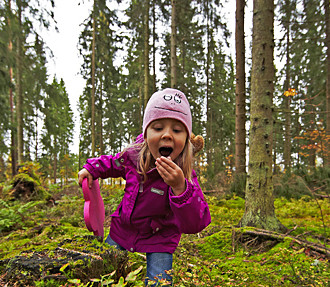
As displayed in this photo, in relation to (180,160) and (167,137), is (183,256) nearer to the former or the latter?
(180,160)

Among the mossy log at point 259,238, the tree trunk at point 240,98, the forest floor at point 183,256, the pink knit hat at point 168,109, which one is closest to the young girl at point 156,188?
the pink knit hat at point 168,109

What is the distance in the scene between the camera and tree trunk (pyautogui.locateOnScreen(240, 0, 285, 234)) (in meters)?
3.73

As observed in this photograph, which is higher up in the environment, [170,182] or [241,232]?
[170,182]

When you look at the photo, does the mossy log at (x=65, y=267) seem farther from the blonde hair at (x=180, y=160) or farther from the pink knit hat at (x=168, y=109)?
the pink knit hat at (x=168, y=109)

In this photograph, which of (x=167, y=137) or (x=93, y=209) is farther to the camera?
(x=93, y=209)

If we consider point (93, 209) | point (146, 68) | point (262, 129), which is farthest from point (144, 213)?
point (146, 68)

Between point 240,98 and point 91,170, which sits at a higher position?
point 240,98

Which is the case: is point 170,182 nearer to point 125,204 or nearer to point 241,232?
point 125,204

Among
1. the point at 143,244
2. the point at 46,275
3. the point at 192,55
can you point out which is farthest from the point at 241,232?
the point at 192,55

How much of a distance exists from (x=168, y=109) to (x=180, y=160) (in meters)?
0.47

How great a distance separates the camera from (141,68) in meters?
15.7

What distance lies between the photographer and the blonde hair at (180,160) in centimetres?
A: 199

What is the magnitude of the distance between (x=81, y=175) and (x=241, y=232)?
2626 mm

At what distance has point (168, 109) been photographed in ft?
6.38
